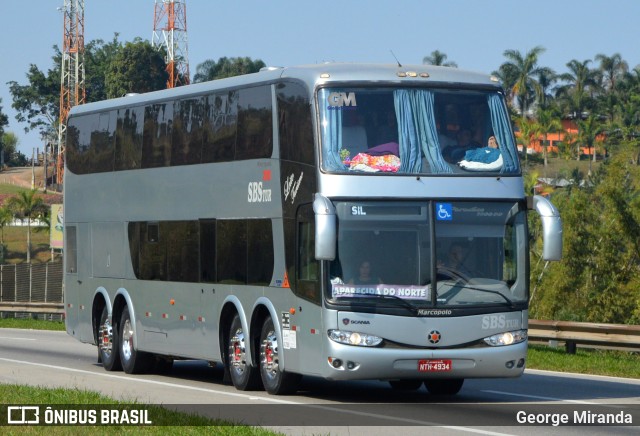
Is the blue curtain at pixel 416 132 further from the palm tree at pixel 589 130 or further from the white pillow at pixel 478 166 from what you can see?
the palm tree at pixel 589 130

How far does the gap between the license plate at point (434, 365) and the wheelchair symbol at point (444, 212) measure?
5.35 ft

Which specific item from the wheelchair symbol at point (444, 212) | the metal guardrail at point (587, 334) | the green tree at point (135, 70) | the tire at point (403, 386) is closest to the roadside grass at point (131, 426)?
the wheelchair symbol at point (444, 212)

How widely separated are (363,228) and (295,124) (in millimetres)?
1865

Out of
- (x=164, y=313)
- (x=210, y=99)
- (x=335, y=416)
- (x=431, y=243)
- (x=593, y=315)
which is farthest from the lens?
(x=593, y=315)

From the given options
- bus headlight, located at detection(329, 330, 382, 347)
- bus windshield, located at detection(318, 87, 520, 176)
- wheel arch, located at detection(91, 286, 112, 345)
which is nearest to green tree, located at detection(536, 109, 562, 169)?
wheel arch, located at detection(91, 286, 112, 345)

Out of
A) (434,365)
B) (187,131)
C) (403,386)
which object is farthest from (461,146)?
(187,131)

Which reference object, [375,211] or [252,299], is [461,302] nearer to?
[375,211]

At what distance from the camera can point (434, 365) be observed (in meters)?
16.2

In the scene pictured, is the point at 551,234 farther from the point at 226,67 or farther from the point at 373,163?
the point at 226,67

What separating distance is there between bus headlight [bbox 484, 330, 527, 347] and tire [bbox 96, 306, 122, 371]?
8.81m

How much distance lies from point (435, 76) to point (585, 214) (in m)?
46.3

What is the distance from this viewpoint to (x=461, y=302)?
642 inches

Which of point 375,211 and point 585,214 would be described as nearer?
point 375,211

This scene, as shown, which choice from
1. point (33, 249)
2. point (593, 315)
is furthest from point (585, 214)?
point (33, 249)
